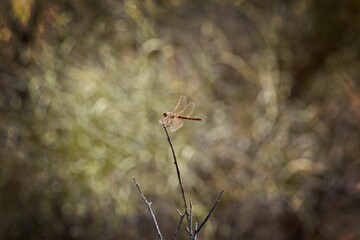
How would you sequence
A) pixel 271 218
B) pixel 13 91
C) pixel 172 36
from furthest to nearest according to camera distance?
pixel 172 36, pixel 271 218, pixel 13 91

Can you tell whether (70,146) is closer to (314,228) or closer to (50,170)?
(50,170)

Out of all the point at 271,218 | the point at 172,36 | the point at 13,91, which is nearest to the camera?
the point at 13,91

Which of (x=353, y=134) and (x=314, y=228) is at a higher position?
(x=353, y=134)

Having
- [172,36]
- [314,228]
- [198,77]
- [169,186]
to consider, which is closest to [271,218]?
[314,228]

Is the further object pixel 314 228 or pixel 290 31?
Result: pixel 290 31

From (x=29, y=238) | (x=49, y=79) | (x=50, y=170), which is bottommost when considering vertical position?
(x=29, y=238)

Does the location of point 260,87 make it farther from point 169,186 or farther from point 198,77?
point 169,186
